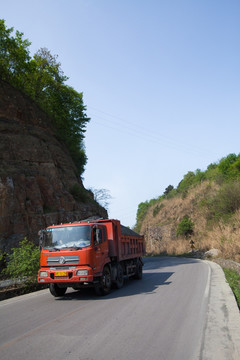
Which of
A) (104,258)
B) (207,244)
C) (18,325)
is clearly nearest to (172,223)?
(207,244)

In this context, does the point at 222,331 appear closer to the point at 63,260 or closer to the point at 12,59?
the point at 63,260

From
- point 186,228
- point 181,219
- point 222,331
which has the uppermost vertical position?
point 181,219

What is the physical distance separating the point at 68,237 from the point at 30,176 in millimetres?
13403

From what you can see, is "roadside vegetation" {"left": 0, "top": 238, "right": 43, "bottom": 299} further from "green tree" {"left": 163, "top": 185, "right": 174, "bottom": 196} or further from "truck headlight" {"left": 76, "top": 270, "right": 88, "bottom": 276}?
"green tree" {"left": 163, "top": 185, "right": 174, "bottom": 196}

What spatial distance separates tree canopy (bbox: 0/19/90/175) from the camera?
30.3 m

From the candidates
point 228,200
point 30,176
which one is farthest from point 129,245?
point 228,200

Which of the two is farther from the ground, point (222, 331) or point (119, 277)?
point (119, 277)

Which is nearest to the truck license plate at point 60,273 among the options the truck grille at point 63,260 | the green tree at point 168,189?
the truck grille at point 63,260

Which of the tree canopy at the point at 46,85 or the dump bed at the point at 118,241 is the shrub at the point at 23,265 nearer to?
the dump bed at the point at 118,241

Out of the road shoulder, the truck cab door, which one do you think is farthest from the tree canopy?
the road shoulder

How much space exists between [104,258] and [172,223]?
2045 inches

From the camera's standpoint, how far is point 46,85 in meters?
37.0

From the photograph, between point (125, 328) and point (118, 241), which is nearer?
point (125, 328)

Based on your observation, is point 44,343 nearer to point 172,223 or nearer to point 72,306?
→ point 72,306
